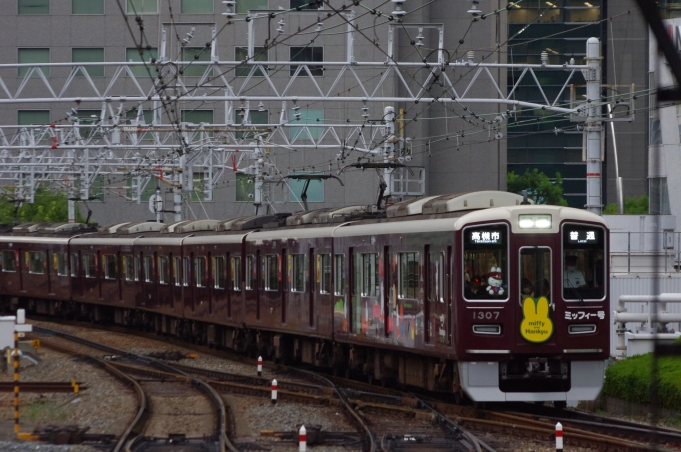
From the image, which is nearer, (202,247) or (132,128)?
(202,247)

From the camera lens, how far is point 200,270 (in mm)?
24219

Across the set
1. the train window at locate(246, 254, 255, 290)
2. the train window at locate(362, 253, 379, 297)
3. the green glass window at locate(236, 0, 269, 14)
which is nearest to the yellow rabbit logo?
the train window at locate(362, 253, 379, 297)

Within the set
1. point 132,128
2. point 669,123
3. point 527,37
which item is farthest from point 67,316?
point 527,37

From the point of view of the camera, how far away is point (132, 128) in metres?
26.8

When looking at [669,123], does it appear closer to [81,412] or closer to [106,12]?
[81,412]

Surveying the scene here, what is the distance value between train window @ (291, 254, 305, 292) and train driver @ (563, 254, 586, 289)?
6.58 metres

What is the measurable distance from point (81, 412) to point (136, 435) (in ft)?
8.63

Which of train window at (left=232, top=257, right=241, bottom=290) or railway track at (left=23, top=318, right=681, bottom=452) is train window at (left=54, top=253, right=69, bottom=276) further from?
railway track at (left=23, top=318, right=681, bottom=452)

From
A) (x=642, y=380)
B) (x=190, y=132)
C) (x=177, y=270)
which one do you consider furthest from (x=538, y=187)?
(x=642, y=380)

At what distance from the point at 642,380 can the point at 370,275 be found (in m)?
3.67

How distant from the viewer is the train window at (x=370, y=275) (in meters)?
15.1

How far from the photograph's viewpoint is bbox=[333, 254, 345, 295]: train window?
54.0 ft

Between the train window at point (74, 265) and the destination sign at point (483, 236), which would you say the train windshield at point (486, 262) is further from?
the train window at point (74, 265)

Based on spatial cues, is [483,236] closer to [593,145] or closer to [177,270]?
[593,145]
